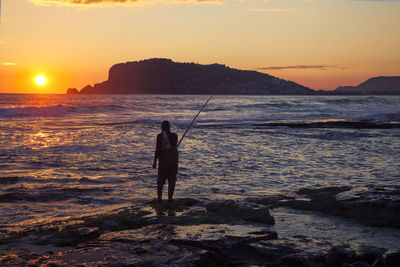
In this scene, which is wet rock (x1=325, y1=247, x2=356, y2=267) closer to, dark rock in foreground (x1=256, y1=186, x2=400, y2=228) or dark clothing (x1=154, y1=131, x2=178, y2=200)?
dark rock in foreground (x1=256, y1=186, x2=400, y2=228)

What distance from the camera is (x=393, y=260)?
3924mm

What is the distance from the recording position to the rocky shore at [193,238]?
4160 mm

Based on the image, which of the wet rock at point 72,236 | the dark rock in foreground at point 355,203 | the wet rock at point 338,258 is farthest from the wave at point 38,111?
the wet rock at point 338,258

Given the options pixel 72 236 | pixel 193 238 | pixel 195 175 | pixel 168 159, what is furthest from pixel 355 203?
pixel 195 175

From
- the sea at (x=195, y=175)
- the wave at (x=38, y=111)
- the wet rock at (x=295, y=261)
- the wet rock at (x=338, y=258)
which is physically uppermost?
the wave at (x=38, y=111)

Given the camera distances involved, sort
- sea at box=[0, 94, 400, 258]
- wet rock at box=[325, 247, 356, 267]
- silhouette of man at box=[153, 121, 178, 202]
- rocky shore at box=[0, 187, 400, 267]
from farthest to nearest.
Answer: silhouette of man at box=[153, 121, 178, 202], sea at box=[0, 94, 400, 258], rocky shore at box=[0, 187, 400, 267], wet rock at box=[325, 247, 356, 267]

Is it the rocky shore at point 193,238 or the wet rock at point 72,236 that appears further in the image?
the wet rock at point 72,236

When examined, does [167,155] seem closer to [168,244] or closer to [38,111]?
[168,244]

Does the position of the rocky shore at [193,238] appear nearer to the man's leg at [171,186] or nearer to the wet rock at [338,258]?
the wet rock at [338,258]

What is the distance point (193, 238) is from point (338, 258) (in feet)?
5.34

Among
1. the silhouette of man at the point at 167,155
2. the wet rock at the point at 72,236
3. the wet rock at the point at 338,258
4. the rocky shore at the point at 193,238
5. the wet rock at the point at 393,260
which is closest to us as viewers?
the wet rock at the point at 393,260

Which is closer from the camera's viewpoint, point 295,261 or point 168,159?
point 295,261

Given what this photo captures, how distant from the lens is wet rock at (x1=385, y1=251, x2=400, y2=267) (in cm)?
391

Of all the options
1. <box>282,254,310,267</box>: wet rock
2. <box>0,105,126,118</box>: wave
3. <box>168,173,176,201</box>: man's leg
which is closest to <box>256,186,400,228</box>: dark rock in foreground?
<box>168,173,176,201</box>: man's leg
